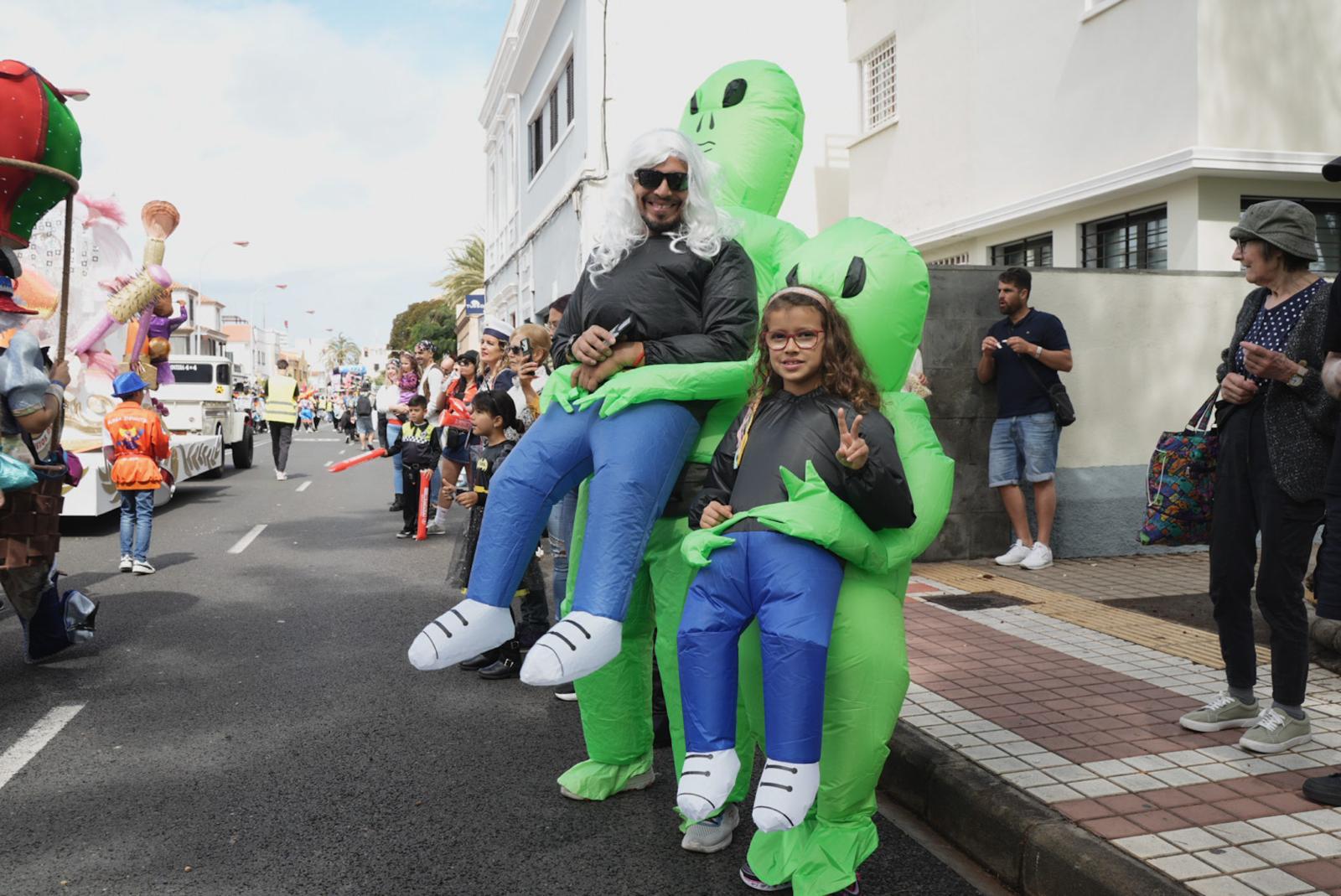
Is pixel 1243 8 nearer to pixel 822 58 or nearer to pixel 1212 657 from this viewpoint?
pixel 1212 657

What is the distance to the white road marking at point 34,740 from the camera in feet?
13.5

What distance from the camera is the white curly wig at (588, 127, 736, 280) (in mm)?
3369

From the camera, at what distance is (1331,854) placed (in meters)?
2.99

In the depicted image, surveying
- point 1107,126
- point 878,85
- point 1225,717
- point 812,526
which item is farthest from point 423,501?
point 878,85

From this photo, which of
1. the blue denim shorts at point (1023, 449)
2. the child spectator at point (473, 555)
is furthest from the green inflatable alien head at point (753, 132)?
the blue denim shorts at point (1023, 449)

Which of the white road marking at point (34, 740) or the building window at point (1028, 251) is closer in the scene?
the white road marking at point (34, 740)

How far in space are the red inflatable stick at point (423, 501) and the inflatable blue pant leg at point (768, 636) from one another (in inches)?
306

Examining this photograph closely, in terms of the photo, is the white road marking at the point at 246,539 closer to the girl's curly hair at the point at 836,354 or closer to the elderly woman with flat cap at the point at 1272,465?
the girl's curly hair at the point at 836,354

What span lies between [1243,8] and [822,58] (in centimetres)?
864

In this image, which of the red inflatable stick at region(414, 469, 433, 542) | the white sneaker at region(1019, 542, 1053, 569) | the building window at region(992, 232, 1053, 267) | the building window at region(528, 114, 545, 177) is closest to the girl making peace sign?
the white sneaker at region(1019, 542, 1053, 569)

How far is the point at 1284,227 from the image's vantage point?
377 centimetres

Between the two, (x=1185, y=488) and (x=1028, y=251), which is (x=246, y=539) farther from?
(x=1185, y=488)

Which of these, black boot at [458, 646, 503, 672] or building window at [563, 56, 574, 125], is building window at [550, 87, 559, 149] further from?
black boot at [458, 646, 503, 672]

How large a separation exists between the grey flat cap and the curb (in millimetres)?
2091
